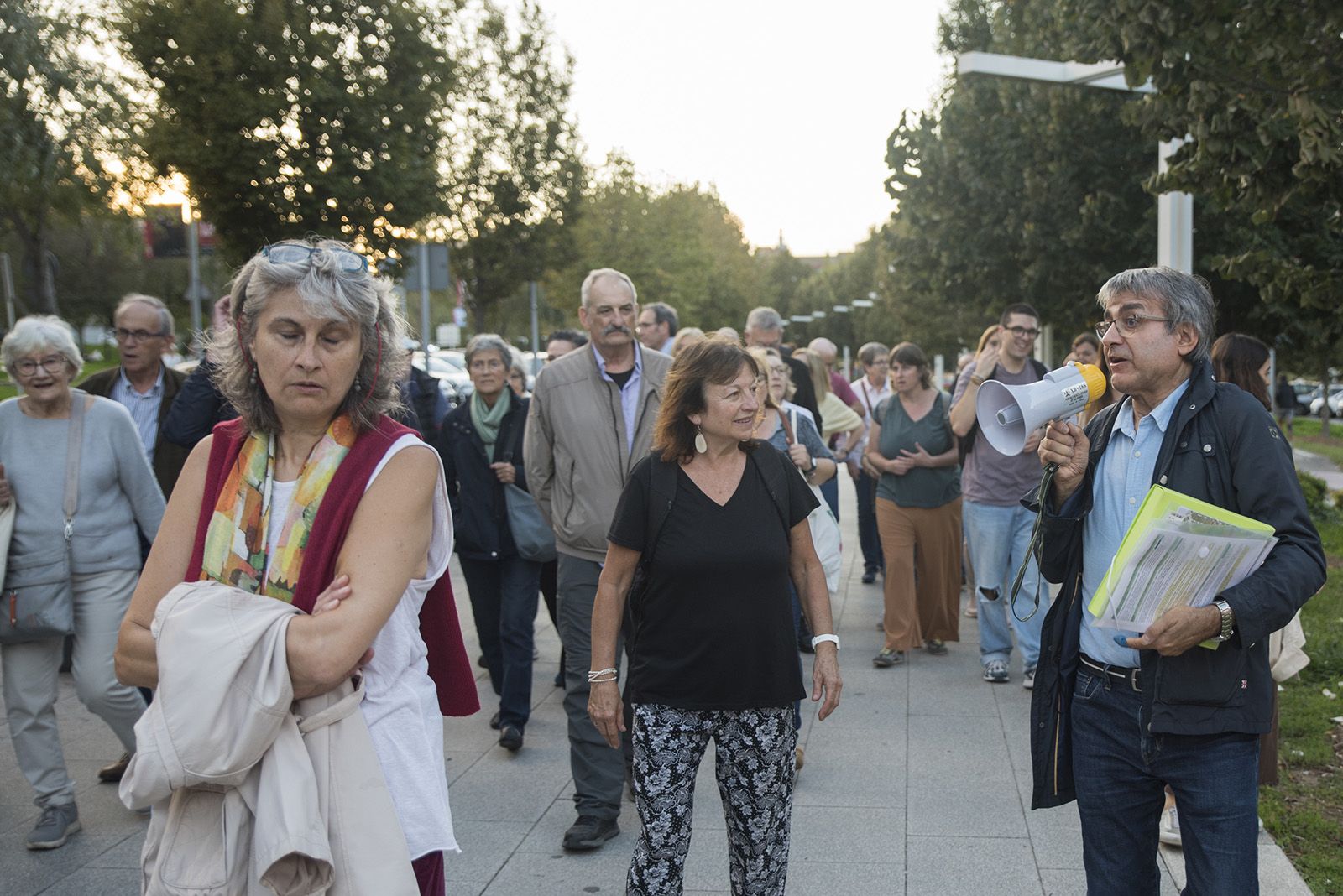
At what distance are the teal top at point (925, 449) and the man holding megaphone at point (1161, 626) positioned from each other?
4869 mm

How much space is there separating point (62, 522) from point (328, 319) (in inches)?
138

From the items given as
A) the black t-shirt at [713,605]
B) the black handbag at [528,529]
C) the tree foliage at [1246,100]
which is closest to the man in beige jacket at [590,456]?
the black handbag at [528,529]

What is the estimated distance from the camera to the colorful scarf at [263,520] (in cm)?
248

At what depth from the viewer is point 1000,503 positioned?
797 centimetres

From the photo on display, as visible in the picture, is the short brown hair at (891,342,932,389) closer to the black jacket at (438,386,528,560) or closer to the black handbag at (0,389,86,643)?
the black jacket at (438,386,528,560)

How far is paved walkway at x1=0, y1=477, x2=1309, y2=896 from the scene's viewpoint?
4887mm

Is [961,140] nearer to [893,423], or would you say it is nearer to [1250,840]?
[893,423]

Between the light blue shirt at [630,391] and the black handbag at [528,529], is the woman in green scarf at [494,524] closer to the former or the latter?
the black handbag at [528,529]

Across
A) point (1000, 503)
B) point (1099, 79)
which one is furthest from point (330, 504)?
point (1099, 79)

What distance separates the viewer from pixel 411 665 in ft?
8.70

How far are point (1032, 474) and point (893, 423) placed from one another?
1051 mm

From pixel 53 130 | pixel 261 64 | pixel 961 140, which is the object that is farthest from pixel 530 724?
pixel 961 140

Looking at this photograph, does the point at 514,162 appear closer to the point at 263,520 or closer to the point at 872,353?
the point at 872,353

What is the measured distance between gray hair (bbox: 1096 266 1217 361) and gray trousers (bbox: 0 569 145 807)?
4.19 metres
